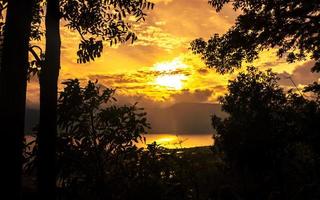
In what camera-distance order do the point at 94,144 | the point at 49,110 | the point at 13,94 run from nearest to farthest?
the point at 13,94 → the point at 49,110 → the point at 94,144

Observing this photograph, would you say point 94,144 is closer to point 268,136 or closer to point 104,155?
→ point 104,155

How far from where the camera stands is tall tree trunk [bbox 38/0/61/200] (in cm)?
804

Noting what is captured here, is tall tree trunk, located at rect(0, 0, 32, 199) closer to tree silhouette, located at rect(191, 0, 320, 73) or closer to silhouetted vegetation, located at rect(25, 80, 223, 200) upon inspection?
silhouetted vegetation, located at rect(25, 80, 223, 200)

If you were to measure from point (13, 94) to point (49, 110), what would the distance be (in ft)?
6.23

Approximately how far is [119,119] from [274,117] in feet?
49.8

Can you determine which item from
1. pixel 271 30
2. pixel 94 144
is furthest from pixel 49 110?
pixel 271 30

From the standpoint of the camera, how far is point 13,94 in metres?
6.28

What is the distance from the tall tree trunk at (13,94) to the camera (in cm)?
617

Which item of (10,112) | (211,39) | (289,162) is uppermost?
(211,39)

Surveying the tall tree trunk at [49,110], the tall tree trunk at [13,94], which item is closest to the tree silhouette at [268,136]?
the tall tree trunk at [49,110]

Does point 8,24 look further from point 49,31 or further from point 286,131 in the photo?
point 286,131

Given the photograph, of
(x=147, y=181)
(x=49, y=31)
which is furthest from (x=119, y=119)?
(x=49, y=31)

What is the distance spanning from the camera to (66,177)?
8977 millimetres

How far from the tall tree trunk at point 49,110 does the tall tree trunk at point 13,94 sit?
1.69 m
